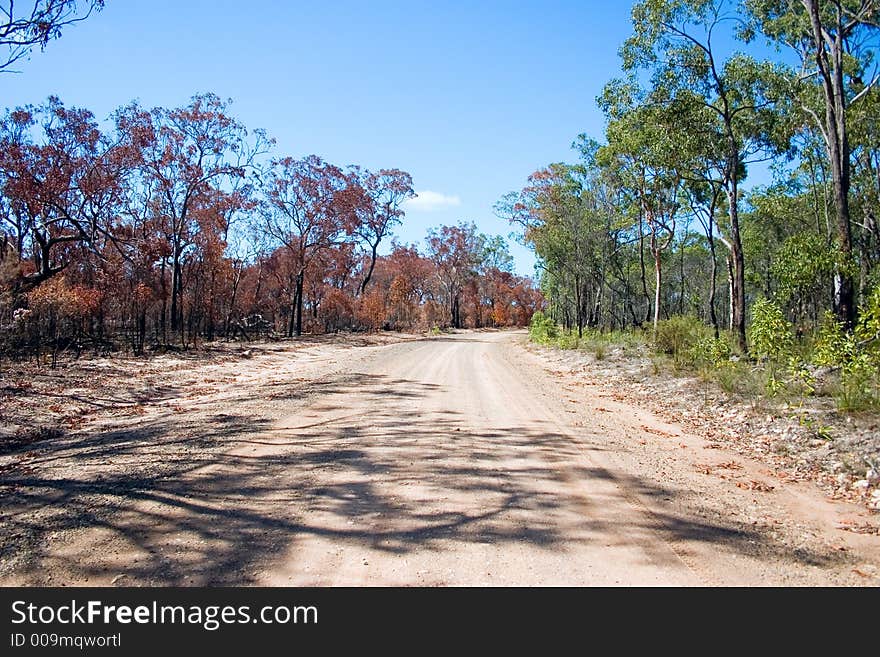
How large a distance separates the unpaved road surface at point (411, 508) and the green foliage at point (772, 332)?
3.28m

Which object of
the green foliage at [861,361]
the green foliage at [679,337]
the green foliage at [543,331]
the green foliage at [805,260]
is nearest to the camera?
the green foliage at [861,361]

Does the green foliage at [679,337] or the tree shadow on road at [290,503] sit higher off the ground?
the green foliage at [679,337]

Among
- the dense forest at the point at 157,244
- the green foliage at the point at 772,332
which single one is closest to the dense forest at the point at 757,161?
the green foliage at the point at 772,332

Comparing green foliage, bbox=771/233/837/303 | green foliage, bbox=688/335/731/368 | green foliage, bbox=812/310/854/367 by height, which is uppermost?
green foliage, bbox=771/233/837/303

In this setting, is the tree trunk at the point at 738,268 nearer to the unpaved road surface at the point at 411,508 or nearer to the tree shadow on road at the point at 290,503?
the unpaved road surface at the point at 411,508

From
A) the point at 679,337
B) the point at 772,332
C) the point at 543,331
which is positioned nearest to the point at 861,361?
the point at 772,332

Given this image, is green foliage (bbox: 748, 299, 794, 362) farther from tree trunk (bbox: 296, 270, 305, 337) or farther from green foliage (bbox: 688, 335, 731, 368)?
tree trunk (bbox: 296, 270, 305, 337)

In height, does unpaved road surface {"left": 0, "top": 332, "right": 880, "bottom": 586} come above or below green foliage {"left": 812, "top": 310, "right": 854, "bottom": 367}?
below

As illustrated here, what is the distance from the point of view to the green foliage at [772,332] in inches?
412

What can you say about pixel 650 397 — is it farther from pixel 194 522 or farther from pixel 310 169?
pixel 310 169

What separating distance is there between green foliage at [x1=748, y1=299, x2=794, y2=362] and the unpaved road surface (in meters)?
3.28

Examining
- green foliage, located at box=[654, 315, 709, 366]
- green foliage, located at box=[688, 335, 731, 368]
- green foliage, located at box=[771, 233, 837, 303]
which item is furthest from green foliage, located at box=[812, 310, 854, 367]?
green foliage, located at box=[654, 315, 709, 366]

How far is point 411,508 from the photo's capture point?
190 inches

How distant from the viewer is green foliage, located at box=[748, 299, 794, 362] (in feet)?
34.3
